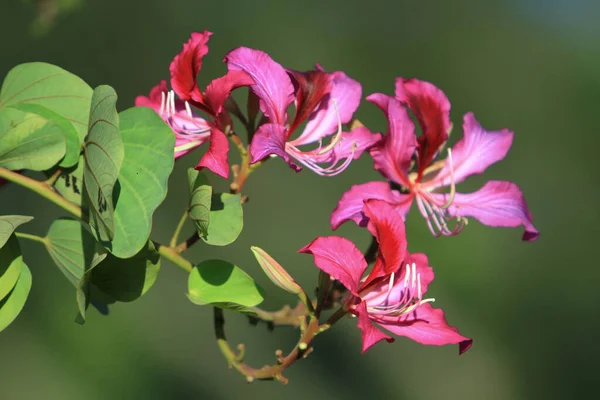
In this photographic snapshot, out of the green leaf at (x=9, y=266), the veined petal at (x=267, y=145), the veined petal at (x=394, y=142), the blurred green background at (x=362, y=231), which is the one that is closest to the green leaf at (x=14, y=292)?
the green leaf at (x=9, y=266)

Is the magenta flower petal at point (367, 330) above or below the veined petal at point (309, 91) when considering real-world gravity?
below

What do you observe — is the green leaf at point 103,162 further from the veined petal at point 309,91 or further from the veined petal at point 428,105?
the veined petal at point 428,105

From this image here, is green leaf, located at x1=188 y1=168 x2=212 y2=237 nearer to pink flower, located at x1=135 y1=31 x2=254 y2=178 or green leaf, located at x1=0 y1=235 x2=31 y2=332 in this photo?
pink flower, located at x1=135 y1=31 x2=254 y2=178

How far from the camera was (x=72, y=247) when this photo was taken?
28.0 inches

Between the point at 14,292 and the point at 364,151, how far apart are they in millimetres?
346

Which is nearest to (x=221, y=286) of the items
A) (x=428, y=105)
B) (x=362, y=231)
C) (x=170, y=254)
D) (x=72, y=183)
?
(x=170, y=254)

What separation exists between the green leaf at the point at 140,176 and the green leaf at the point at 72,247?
58 mm

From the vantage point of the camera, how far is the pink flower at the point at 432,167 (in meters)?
0.80

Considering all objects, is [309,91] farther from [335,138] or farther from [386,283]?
[386,283]

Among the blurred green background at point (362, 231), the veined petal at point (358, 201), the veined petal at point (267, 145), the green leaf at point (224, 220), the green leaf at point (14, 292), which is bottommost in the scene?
the blurred green background at point (362, 231)

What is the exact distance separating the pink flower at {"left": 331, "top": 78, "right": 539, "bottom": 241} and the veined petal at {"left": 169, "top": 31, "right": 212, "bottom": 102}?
6.3 inches

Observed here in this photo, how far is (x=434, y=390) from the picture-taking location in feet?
9.59

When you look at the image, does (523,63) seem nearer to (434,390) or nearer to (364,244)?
(364,244)

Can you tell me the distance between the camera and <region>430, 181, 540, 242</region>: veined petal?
0.85 m
